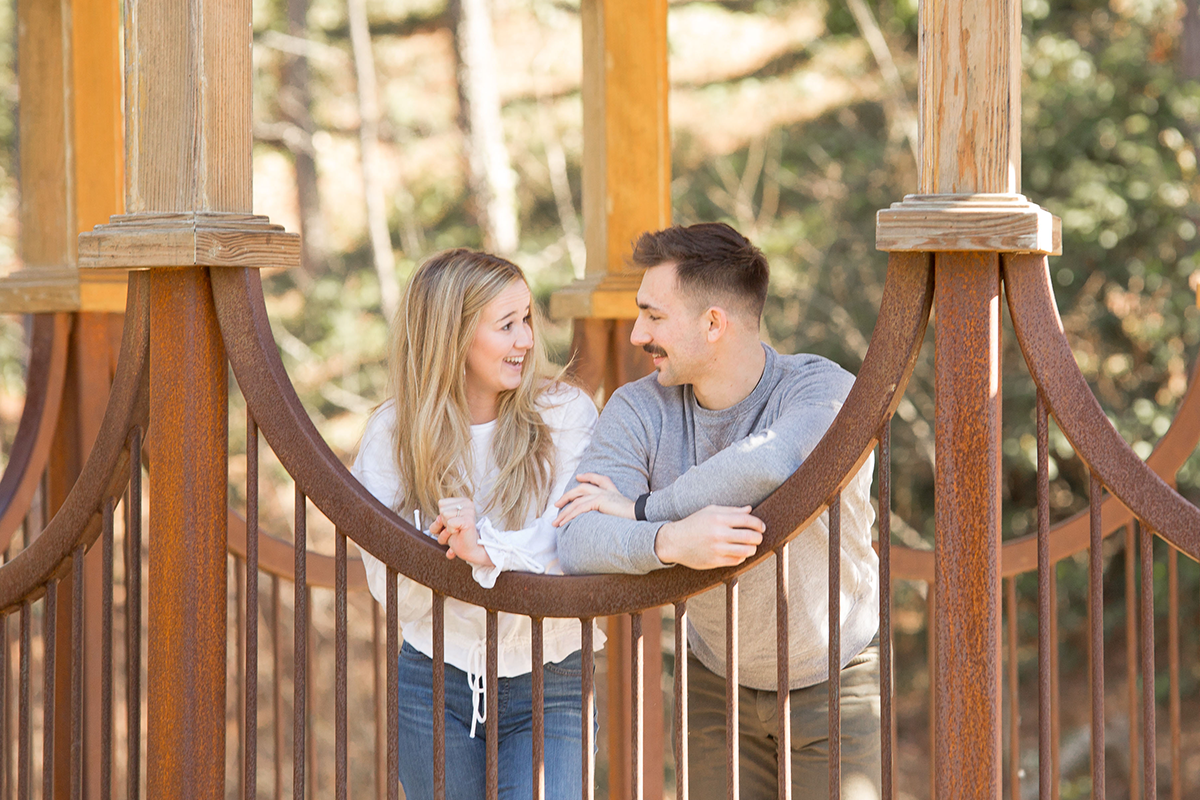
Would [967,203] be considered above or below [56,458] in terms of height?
above

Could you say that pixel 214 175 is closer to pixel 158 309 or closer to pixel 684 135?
pixel 158 309

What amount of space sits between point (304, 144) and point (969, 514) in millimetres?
11158

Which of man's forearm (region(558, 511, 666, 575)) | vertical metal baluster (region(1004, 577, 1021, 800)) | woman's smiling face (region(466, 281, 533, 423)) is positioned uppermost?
woman's smiling face (region(466, 281, 533, 423))

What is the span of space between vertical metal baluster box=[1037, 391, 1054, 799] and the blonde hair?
92cm

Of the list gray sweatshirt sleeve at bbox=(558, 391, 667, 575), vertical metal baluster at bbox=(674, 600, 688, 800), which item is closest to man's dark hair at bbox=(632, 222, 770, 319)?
gray sweatshirt sleeve at bbox=(558, 391, 667, 575)

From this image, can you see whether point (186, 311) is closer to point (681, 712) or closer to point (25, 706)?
point (25, 706)

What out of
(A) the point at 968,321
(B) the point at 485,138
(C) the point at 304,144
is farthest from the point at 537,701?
(C) the point at 304,144

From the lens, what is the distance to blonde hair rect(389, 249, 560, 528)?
7.44 feet

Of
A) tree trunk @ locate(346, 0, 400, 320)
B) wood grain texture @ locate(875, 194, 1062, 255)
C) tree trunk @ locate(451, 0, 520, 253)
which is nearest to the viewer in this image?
wood grain texture @ locate(875, 194, 1062, 255)

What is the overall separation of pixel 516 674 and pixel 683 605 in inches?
24.4

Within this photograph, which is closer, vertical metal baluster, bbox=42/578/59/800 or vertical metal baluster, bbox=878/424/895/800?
vertical metal baluster, bbox=878/424/895/800

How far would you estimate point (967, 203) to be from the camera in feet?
5.48

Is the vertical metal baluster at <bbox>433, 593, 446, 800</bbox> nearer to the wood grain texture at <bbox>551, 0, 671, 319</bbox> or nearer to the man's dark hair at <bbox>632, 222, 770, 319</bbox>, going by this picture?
the man's dark hair at <bbox>632, 222, 770, 319</bbox>

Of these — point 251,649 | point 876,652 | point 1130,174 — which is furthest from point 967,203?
point 1130,174
